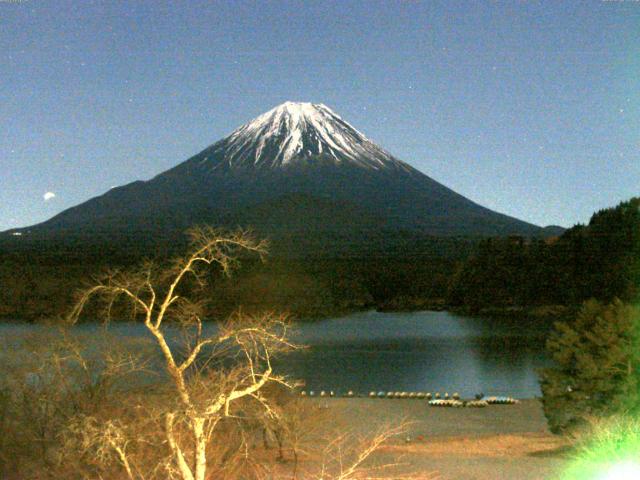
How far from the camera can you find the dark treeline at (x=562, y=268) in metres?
43.0

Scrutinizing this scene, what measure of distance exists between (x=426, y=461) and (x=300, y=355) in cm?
2123

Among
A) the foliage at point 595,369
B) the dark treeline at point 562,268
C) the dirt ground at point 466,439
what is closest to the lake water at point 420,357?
the dirt ground at point 466,439

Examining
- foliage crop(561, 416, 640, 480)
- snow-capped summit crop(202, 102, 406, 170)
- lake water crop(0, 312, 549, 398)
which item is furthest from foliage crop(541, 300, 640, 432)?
snow-capped summit crop(202, 102, 406, 170)

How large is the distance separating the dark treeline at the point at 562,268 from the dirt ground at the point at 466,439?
76.7 feet

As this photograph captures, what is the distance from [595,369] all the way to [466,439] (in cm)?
359

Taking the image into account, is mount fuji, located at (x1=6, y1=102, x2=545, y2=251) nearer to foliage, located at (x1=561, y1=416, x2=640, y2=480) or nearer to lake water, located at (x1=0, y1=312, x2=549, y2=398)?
lake water, located at (x1=0, y1=312, x2=549, y2=398)

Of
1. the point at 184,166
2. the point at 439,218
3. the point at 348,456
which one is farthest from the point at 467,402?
the point at 184,166

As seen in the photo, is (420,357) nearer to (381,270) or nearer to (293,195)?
(381,270)

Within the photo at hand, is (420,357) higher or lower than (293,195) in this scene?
lower

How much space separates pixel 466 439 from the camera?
45.3ft

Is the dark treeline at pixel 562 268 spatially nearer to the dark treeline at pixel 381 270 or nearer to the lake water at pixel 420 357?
the dark treeline at pixel 381 270

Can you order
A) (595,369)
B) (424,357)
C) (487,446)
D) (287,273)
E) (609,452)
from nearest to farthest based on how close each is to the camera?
(609,452), (595,369), (487,446), (424,357), (287,273)

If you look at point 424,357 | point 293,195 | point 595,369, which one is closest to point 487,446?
point 595,369

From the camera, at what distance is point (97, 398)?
9.33 meters
